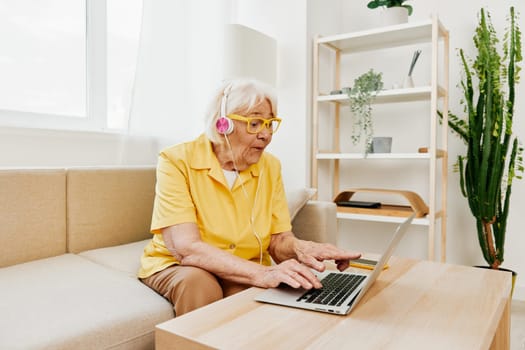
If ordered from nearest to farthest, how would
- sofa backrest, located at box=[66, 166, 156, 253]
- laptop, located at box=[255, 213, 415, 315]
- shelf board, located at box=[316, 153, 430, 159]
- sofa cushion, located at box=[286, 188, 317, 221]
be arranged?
laptop, located at box=[255, 213, 415, 315]
sofa backrest, located at box=[66, 166, 156, 253]
sofa cushion, located at box=[286, 188, 317, 221]
shelf board, located at box=[316, 153, 430, 159]

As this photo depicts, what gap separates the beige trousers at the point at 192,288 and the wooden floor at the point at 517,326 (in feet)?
4.60

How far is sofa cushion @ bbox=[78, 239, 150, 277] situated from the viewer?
1.54 metres

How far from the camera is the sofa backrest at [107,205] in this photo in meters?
1.70

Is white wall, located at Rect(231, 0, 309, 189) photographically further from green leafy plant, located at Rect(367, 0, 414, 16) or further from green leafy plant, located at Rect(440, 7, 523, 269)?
green leafy plant, located at Rect(440, 7, 523, 269)

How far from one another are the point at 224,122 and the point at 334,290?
25.6 inches

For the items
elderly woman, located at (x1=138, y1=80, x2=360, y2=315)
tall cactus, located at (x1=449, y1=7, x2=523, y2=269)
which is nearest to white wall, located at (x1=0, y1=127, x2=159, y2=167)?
elderly woman, located at (x1=138, y1=80, x2=360, y2=315)

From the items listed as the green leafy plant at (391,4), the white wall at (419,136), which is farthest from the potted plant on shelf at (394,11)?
the white wall at (419,136)

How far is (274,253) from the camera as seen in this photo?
1502 mm

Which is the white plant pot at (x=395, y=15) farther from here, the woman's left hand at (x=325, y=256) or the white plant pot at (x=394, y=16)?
the woman's left hand at (x=325, y=256)

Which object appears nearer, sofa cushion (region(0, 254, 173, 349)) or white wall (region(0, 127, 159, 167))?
sofa cushion (region(0, 254, 173, 349))

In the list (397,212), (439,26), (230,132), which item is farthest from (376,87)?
(230,132)

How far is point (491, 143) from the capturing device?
221cm

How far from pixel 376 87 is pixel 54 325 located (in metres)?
1.99

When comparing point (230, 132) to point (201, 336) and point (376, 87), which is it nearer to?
point (201, 336)
